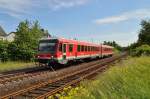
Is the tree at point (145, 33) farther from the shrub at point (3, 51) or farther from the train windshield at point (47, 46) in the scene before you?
the train windshield at point (47, 46)

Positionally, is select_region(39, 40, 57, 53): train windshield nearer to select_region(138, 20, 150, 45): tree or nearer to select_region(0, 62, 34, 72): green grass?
select_region(0, 62, 34, 72): green grass

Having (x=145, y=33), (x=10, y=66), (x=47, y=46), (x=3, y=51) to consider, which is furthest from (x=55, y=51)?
(x=145, y=33)

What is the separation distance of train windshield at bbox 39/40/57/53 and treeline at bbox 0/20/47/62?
9.90 metres

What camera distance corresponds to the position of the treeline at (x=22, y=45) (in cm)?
3431

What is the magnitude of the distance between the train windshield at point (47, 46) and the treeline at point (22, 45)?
32.5ft

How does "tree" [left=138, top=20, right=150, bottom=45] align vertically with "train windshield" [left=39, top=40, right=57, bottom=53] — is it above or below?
above

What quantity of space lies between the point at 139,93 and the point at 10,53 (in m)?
28.5

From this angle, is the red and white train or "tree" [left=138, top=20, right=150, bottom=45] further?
"tree" [left=138, top=20, right=150, bottom=45]

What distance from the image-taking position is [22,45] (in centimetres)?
3591

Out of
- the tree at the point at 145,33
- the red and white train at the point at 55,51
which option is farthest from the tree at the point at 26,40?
the tree at the point at 145,33

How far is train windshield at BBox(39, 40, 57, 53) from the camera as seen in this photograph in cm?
2452

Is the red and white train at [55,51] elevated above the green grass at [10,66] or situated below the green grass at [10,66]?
above

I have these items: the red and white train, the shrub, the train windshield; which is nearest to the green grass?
the red and white train

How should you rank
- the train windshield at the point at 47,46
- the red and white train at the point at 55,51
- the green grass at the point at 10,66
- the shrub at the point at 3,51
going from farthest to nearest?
1. the shrub at the point at 3,51
2. the green grass at the point at 10,66
3. the train windshield at the point at 47,46
4. the red and white train at the point at 55,51
